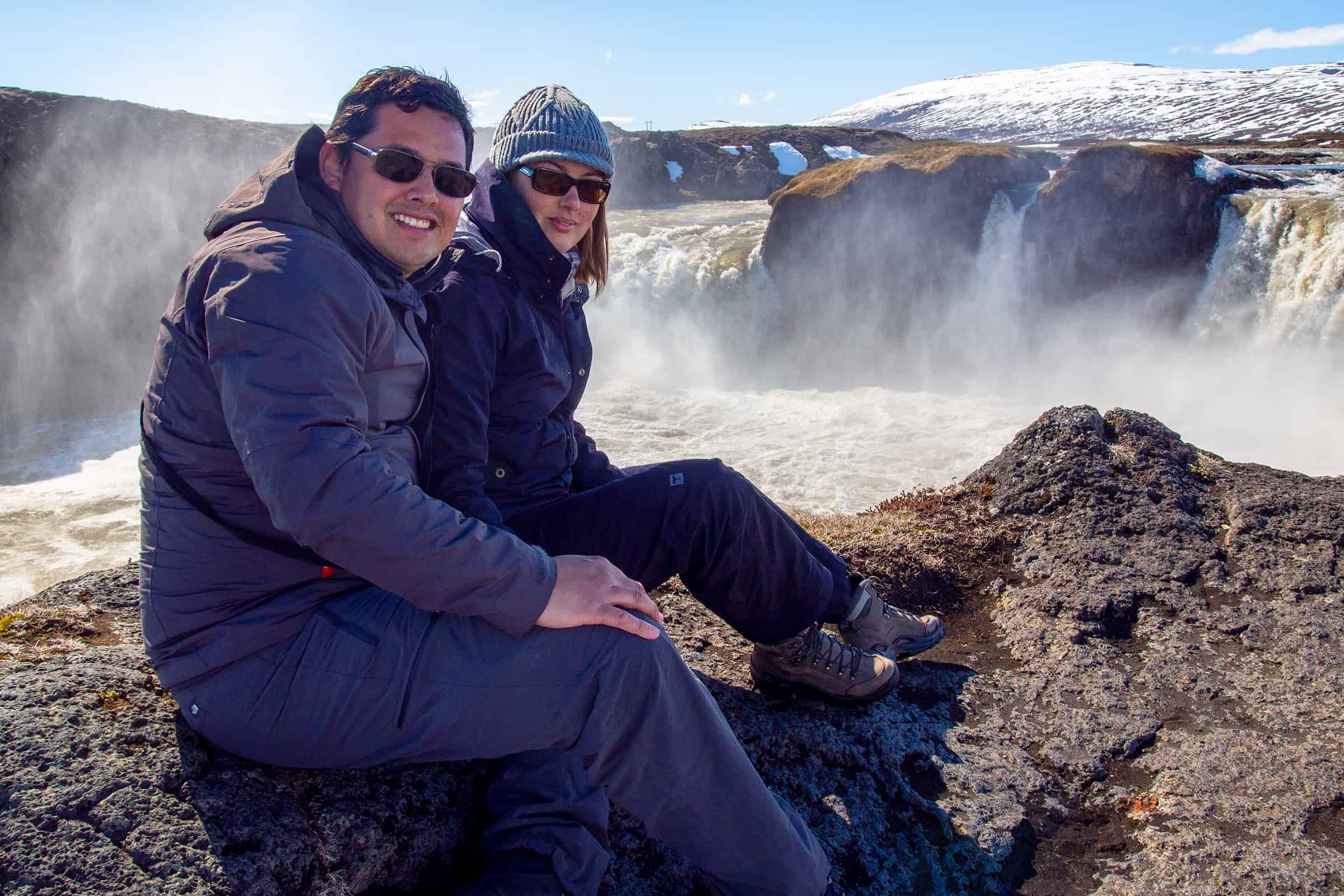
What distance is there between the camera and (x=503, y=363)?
312cm

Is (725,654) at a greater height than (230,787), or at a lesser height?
lesser

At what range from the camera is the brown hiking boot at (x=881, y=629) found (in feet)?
11.5

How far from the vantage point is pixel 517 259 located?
3.19 m

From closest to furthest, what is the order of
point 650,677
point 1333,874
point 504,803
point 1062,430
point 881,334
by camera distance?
point 650,677 → point 504,803 → point 1333,874 → point 1062,430 → point 881,334

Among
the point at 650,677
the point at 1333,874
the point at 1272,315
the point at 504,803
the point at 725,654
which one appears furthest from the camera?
the point at 1272,315

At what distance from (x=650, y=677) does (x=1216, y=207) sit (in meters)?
22.6

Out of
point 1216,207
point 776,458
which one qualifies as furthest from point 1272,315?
point 776,458

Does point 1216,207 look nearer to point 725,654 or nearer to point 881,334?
point 881,334

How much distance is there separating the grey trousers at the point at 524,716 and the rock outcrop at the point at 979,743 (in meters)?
0.24

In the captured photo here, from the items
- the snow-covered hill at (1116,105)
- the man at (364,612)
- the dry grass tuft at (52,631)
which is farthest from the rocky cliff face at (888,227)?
the snow-covered hill at (1116,105)

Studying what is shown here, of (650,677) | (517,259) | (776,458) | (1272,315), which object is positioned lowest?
(776,458)

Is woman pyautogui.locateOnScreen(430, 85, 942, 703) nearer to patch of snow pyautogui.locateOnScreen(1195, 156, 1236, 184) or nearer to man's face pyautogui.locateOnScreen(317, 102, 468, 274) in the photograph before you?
man's face pyautogui.locateOnScreen(317, 102, 468, 274)

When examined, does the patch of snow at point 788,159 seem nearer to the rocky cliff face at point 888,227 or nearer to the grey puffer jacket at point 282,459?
the rocky cliff face at point 888,227

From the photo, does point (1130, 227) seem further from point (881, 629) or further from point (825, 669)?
point (825, 669)
